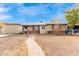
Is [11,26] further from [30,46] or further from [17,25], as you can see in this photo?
[30,46]

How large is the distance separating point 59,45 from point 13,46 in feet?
1.65

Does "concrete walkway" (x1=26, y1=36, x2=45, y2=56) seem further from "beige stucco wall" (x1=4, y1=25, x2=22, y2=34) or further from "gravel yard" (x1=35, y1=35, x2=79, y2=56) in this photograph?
"beige stucco wall" (x1=4, y1=25, x2=22, y2=34)

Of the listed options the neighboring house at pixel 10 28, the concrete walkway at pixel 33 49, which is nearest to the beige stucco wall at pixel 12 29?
the neighboring house at pixel 10 28

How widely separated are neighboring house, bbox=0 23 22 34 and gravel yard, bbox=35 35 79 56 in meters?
0.23

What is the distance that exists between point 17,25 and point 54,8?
45cm

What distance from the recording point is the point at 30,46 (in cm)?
227

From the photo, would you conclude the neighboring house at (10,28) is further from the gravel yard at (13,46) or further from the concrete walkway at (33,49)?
the concrete walkway at (33,49)

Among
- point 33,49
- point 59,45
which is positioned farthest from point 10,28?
point 59,45

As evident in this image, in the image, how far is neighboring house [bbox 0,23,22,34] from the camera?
228 cm

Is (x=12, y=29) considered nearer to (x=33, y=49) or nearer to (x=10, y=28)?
(x=10, y=28)

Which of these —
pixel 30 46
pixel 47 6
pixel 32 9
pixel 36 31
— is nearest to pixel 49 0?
pixel 47 6

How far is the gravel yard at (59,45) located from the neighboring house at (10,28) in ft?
0.77

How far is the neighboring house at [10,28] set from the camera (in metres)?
2.28

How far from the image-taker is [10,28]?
7.55 ft
